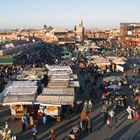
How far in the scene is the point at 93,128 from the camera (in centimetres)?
1909

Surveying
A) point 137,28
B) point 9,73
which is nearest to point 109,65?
point 9,73

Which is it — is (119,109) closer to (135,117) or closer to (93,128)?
(135,117)

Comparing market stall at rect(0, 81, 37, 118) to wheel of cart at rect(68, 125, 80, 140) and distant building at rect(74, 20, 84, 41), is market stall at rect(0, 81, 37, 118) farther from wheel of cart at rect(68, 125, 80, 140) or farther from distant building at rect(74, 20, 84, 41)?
distant building at rect(74, 20, 84, 41)

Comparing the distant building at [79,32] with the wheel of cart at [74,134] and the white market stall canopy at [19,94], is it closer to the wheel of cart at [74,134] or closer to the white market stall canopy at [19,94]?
the white market stall canopy at [19,94]

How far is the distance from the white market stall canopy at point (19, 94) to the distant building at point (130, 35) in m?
67.5

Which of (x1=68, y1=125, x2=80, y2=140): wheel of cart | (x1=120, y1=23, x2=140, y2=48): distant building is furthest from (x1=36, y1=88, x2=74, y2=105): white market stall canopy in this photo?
(x1=120, y1=23, x2=140, y2=48): distant building

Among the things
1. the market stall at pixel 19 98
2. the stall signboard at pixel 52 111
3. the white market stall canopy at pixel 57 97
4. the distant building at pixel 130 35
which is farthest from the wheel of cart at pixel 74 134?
the distant building at pixel 130 35

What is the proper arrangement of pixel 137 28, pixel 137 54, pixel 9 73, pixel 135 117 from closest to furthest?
pixel 135 117 < pixel 9 73 < pixel 137 54 < pixel 137 28

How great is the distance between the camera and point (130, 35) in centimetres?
9688

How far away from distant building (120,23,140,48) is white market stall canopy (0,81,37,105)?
67452 millimetres

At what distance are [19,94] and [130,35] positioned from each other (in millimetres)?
77634

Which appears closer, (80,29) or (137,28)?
(137,28)

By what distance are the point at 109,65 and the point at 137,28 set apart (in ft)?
178

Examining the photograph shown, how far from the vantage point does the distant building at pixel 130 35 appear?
91375mm
